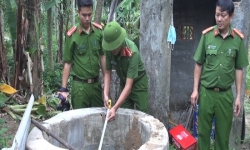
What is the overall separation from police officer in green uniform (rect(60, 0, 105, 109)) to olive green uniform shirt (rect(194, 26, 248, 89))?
48.0 inches

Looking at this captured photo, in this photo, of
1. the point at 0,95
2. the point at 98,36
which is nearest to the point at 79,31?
the point at 98,36

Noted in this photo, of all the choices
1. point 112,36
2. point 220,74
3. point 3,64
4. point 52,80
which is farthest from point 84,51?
point 52,80

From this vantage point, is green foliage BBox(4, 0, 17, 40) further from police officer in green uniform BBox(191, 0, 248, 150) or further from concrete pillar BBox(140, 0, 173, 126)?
police officer in green uniform BBox(191, 0, 248, 150)

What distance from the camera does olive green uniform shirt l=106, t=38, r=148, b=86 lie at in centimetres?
349

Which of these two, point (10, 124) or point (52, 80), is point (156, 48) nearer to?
point (10, 124)

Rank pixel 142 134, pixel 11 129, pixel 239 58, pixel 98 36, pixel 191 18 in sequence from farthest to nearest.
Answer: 1. pixel 191 18
2. pixel 11 129
3. pixel 98 36
4. pixel 239 58
5. pixel 142 134

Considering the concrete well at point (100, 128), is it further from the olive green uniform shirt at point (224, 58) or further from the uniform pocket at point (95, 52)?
the olive green uniform shirt at point (224, 58)

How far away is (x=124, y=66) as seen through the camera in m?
3.67

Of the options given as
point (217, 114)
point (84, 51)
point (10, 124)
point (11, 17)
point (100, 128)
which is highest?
point (11, 17)

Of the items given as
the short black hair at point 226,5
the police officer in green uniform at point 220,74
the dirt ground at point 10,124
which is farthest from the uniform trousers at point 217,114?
the dirt ground at point 10,124

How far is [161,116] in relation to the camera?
4.27 m

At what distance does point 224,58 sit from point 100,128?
4.90 ft

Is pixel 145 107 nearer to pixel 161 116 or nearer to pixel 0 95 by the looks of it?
pixel 161 116

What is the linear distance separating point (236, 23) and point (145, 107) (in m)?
1.53
